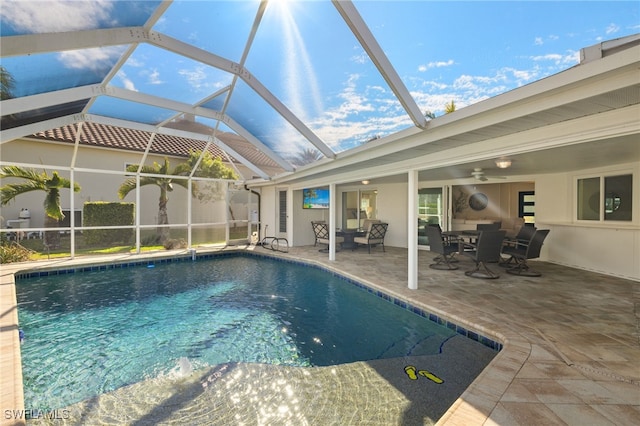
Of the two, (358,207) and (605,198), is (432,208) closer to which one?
(358,207)

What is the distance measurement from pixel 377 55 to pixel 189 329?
510cm

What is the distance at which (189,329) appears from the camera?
477 centimetres

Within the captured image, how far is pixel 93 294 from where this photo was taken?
22.1 feet

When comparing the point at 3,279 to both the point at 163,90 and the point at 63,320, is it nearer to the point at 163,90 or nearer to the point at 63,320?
the point at 63,320

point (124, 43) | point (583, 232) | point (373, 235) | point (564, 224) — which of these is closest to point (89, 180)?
point (124, 43)

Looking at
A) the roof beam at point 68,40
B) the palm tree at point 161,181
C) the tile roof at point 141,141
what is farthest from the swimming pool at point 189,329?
the tile roof at point 141,141

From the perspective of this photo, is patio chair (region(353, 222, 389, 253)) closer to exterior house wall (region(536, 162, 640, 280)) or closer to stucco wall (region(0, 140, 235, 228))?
exterior house wall (region(536, 162, 640, 280))

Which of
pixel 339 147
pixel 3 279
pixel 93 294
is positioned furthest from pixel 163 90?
pixel 3 279

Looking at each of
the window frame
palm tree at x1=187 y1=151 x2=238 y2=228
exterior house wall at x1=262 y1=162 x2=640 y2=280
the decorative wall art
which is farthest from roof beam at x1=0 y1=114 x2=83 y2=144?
the decorative wall art

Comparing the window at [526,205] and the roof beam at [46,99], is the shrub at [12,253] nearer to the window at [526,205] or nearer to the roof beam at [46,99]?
the roof beam at [46,99]

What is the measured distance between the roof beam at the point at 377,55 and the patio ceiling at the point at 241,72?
0.05 ft

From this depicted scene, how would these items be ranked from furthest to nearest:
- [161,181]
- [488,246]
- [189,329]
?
[161,181] < [488,246] < [189,329]

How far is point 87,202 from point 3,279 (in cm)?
540

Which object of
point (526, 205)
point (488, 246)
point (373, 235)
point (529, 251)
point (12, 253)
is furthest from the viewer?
point (526, 205)
